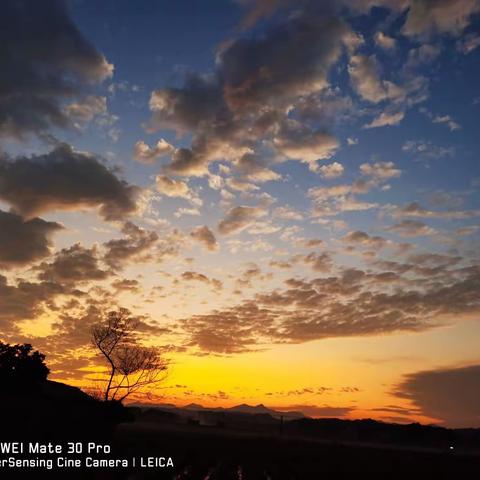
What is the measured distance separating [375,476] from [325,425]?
147198mm

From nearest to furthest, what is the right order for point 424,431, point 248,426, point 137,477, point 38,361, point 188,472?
point 137,477
point 188,472
point 38,361
point 424,431
point 248,426

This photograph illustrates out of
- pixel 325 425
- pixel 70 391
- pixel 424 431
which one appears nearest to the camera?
pixel 70 391

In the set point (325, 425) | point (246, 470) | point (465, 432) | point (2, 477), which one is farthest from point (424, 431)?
point (2, 477)

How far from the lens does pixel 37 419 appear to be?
28.9 metres

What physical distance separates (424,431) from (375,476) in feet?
391

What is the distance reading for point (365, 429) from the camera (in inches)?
6255

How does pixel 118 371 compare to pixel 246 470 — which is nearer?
pixel 246 470

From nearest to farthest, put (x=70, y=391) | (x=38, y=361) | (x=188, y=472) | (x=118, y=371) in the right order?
(x=188, y=472), (x=38, y=361), (x=70, y=391), (x=118, y=371)

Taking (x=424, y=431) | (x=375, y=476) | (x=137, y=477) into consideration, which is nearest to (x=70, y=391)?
(x=137, y=477)

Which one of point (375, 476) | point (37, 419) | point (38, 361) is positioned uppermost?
point (38, 361)

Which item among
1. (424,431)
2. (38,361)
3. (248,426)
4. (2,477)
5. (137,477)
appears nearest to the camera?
(2,477)

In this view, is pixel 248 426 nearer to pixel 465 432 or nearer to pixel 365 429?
pixel 365 429

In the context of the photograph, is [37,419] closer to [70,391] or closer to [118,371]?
[70,391]

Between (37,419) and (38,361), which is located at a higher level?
(38,361)
